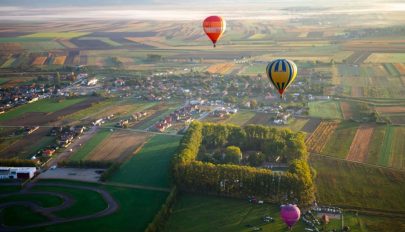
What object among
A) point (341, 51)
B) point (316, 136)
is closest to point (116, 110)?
point (316, 136)

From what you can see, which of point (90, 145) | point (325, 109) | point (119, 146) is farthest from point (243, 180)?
point (325, 109)

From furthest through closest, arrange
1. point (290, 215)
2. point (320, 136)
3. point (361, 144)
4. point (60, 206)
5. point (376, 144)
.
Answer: point (320, 136) < point (361, 144) < point (376, 144) < point (60, 206) < point (290, 215)

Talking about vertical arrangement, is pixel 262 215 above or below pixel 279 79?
below

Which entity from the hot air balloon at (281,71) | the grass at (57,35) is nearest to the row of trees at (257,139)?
Answer: the hot air balloon at (281,71)

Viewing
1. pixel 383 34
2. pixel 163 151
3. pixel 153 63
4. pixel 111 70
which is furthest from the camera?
pixel 383 34

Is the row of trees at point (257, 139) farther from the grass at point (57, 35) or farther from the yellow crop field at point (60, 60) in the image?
the grass at point (57, 35)

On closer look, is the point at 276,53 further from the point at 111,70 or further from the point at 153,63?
the point at 111,70

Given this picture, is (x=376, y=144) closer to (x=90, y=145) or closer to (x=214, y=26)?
(x=214, y=26)
